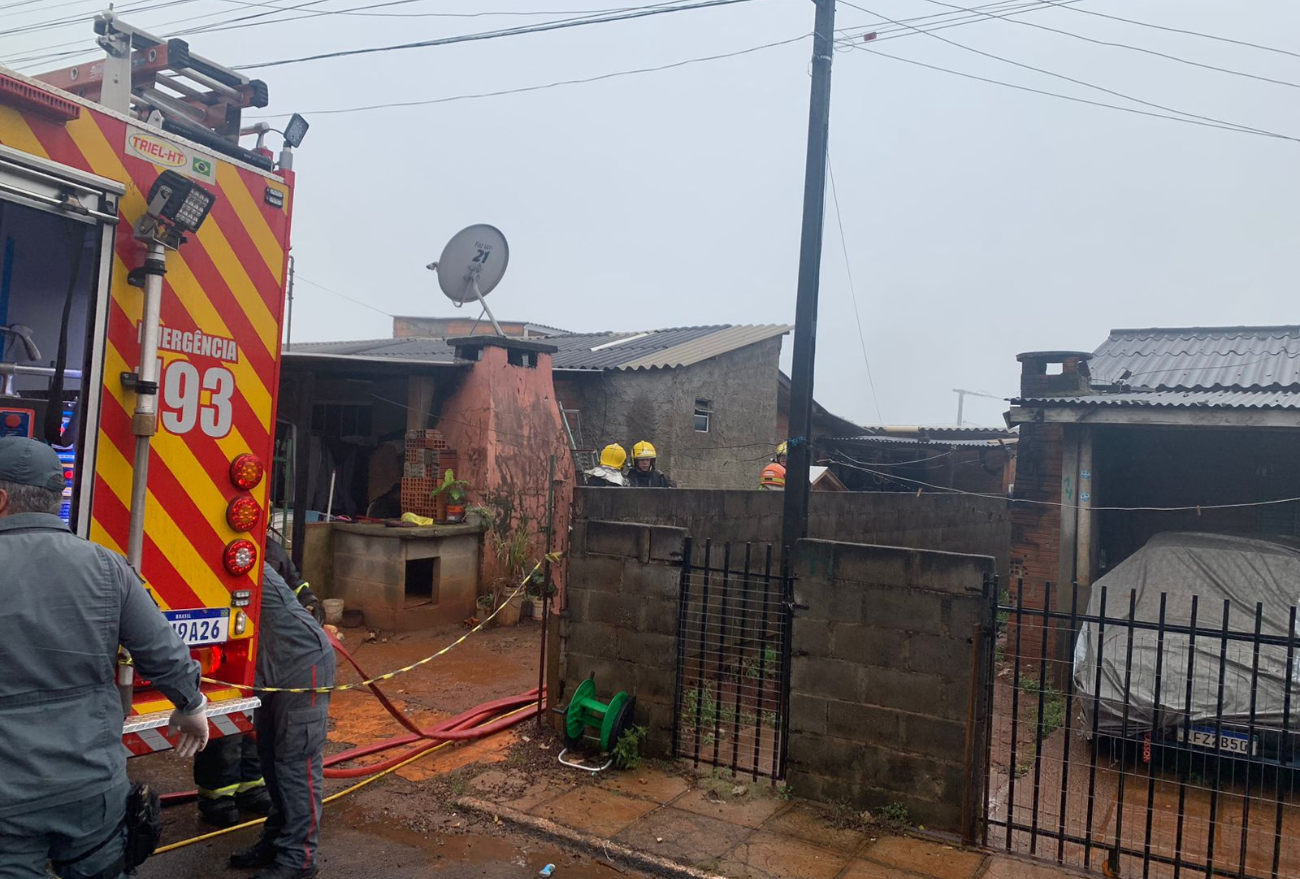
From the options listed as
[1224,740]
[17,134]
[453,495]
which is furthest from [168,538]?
[453,495]

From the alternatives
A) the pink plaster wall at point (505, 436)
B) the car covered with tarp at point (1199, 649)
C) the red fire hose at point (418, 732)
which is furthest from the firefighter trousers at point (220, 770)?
the pink plaster wall at point (505, 436)

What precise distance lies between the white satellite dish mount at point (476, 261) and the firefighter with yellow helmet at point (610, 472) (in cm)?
284

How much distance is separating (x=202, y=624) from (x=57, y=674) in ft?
4.17

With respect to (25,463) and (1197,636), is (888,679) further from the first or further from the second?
(25,463)

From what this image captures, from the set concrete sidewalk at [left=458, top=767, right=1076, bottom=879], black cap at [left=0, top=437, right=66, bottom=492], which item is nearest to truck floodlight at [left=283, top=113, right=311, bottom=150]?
black cap at [left=0, top=437, right=66, bottom=492]

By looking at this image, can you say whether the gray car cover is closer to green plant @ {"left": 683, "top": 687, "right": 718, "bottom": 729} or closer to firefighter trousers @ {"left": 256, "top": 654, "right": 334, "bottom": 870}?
green plant @ {"left": 683, "top": 687, "right": 718, "bottom": 729}

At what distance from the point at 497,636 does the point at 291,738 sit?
20.2 feet

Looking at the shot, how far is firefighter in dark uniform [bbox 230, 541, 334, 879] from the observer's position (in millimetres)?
4164

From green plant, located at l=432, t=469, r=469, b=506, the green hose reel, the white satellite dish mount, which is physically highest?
the white satellite dish mount

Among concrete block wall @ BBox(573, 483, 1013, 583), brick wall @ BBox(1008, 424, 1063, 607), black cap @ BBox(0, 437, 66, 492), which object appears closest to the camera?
black cap @ BBox(0, 437, 66, 492)

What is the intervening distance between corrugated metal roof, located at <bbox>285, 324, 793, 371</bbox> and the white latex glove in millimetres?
10703

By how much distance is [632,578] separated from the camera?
600 centimetres

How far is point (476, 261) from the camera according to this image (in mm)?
13422

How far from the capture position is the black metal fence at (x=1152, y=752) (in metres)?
4.69
